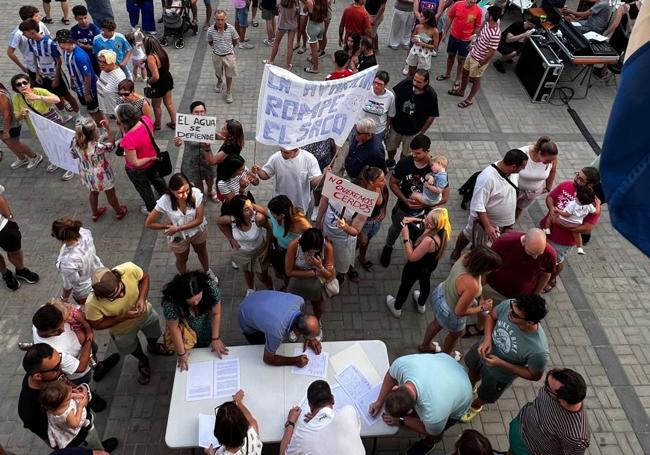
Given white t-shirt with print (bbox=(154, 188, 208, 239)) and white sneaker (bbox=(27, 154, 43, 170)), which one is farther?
white sneaker (bbox=(27, 154, 43, 170))

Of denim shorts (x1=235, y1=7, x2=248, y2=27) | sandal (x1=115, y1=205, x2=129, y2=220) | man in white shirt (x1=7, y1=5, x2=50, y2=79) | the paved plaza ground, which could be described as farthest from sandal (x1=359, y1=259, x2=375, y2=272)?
denim shorts (x1=235, y1=7, x2=248, y2=27)

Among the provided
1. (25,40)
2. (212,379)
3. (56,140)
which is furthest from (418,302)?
(25,40)

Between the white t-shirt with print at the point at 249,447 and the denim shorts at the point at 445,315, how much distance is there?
2185 millimetres

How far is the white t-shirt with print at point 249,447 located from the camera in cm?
326

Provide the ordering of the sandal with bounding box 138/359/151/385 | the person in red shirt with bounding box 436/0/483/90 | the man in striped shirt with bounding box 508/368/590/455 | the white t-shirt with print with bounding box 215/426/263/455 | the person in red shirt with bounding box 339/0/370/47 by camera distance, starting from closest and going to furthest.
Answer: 1. the white t-shirt with print with bounding box 215/426/263/455
2. the man in striped shirt with bounding box 508/368/590/455
3. the sandal with bounding box 138/359/151/385
4. the person in red shirt with bounding box 436/0/483/90
5. the person in red shirt with bounding box 339/0/370/47

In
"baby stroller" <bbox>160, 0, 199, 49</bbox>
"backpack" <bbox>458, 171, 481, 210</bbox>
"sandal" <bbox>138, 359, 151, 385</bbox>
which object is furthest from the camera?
"baby stroller" <bbox>160, 0, 199, 49</bbox>

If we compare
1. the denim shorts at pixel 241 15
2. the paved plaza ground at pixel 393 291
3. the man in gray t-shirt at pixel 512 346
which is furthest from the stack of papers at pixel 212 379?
the denim shorts at pixel 241 15

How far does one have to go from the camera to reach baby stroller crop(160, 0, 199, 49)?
10.6m

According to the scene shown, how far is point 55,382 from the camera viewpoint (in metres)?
3.40

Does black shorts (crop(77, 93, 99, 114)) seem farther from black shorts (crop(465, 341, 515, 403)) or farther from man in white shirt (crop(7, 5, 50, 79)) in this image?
black shorts (crop(465, 341, 515, 403))

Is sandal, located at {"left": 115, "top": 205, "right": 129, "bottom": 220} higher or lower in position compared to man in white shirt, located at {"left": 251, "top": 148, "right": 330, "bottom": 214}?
lower

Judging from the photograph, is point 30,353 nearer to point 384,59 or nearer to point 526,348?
point 526,348

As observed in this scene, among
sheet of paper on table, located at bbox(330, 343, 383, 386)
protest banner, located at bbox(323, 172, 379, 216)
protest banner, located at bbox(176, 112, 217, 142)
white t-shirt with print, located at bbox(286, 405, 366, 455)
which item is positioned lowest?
sheet of paper on table, located at bbox(330, 343, 383, 386)

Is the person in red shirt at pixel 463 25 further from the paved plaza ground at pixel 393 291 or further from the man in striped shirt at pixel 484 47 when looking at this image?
the paved plaza ground at pixel 393 291
